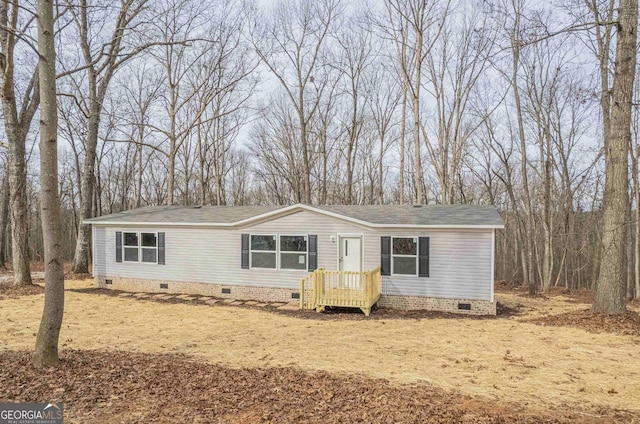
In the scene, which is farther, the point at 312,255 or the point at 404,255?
the point at 312,255

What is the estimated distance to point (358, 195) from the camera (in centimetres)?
3122

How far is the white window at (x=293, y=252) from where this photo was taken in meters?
12.2

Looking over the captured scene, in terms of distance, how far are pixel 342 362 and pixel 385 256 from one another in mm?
5588

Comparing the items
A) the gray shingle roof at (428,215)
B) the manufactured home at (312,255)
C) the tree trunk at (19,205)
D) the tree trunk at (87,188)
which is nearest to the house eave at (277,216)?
the manufactured home at (312,255)

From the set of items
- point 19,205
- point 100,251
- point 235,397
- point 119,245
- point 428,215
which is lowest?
point 235,397

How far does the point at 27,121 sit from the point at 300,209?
10018 mm

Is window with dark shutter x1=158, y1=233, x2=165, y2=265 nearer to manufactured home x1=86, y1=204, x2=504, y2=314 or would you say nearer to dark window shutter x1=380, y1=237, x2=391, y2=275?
manufactured home x1=86, y1=204, x2=504, y2=314

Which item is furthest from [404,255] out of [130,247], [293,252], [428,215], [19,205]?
[19,205]

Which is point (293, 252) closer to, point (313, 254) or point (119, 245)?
point (313, 254)

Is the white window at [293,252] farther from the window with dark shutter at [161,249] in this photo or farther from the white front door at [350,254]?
the window with dark shutter at [161,249]

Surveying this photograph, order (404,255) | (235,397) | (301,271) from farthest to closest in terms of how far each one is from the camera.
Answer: (301,271) → (404,255) → (235,397)

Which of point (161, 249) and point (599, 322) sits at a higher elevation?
point (161, 249)

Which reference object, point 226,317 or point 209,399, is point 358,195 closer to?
point 226,317

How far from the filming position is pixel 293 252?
12305 millimetres
